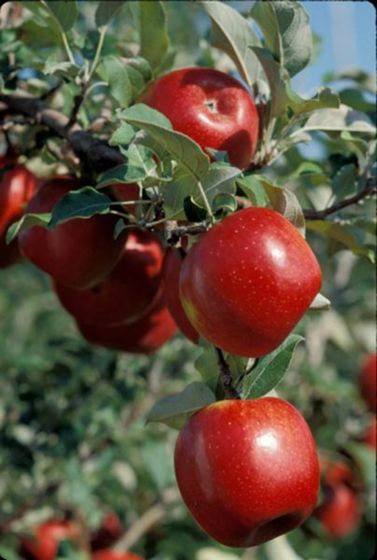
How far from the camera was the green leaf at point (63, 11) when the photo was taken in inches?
42.6

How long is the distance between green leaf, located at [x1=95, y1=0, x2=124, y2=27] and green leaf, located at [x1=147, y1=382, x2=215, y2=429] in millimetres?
530

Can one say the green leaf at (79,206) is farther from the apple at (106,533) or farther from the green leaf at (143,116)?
the apple at (106,533)

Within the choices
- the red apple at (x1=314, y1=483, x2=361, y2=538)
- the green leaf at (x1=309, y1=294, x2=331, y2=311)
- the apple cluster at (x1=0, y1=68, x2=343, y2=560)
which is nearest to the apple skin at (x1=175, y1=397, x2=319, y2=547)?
the apple cluster at (x1=0, y1=68, x2=343, y2=560)

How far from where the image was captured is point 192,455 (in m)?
0.83

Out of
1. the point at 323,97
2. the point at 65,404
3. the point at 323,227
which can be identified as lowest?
the point at 65,404

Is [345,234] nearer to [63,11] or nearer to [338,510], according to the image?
[63,11]

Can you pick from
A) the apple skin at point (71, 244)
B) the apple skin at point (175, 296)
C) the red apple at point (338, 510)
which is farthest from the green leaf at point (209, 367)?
the red apple at point (338, 510)

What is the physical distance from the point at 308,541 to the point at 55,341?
91 cm

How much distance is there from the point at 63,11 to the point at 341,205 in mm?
441

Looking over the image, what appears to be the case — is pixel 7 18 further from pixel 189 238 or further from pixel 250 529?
pixel 250 529

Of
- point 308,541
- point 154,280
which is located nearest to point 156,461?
point 308,541

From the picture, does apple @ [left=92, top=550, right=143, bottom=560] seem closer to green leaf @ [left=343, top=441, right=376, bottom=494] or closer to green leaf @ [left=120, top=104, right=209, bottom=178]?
green leaf @ [left=343, top=441, right=376, bottom=494]

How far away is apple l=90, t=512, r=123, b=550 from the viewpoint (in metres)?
1.93

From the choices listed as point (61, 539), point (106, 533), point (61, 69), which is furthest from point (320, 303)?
point (106, 533)
